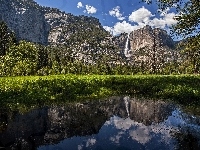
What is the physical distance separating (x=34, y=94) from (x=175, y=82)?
71.1ft

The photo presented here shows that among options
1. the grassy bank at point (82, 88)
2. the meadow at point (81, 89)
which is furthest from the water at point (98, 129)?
the grassy bank at point (82, 88)

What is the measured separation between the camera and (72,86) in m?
31.1

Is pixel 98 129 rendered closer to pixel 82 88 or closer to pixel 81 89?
pixel 81 89

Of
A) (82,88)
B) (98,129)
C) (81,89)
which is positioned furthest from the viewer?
(82,88)

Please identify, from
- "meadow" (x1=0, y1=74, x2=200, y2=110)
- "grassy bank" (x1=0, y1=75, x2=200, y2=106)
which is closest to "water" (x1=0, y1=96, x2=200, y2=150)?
"meadow" (x1=0, y1=74, x2=200, y2=110)

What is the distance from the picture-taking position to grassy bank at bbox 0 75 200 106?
2589cm

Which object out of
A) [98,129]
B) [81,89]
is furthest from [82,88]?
[98,129]

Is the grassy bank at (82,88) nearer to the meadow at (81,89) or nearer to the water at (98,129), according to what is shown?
the meadow at (81,89)

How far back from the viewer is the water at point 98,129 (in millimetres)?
11805

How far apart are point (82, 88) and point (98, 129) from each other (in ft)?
56.8

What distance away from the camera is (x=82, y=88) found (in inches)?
1251

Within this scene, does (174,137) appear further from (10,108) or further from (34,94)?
(34,94)

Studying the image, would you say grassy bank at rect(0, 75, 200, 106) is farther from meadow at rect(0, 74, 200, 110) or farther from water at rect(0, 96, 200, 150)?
water at rect(0, 96, 200, 150)

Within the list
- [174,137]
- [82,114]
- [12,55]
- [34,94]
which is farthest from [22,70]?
[174,137]
